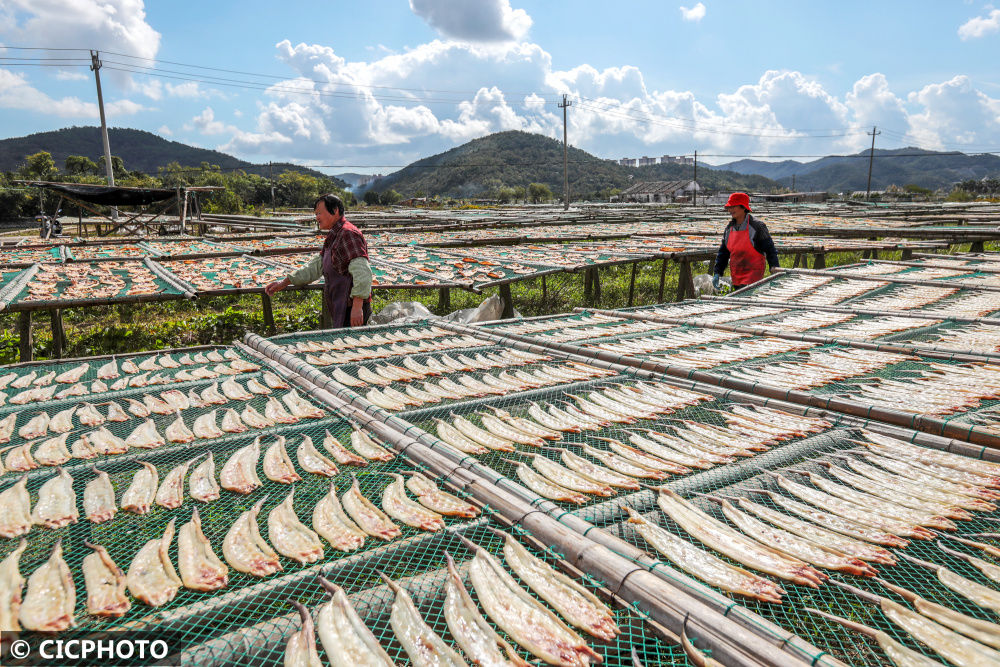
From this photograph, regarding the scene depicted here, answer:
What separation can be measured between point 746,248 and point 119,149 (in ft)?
564

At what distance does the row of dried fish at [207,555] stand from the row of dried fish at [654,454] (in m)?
0.37

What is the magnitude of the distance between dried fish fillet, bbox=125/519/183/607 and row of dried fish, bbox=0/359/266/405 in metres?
1.91

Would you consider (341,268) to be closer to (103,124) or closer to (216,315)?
(216,315)

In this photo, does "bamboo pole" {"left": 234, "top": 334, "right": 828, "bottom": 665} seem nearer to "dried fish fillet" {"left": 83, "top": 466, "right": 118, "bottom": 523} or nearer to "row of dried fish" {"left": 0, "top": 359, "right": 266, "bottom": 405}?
"dried fish fillet" {"left": 83, "top": 466, "right": 118, "bottom": 523}

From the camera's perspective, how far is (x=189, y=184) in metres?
57.4

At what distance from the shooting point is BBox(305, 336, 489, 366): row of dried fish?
149 inches

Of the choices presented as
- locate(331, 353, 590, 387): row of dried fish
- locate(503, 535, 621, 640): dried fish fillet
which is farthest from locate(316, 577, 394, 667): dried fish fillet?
locate(331, 353, 590, 387): row of dried fish

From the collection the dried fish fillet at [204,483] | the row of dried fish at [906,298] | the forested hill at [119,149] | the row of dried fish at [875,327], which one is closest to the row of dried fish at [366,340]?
the dried fish fillet at [204,483]

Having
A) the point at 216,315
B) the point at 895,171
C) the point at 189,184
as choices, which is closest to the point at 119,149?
the point at 189,184

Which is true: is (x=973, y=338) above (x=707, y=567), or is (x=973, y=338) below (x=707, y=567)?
above

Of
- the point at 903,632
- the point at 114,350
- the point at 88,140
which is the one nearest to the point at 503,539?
the point at 903,632

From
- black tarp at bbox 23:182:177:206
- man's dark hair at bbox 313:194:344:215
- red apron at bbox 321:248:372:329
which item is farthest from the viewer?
black tarp at bbox 23:182:177:206

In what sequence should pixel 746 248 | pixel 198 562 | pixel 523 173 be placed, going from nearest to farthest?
pixel 198 562, pixel 746 248, pixel 523 173

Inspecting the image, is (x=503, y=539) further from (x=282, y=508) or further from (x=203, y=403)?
(x=203, y=403)
